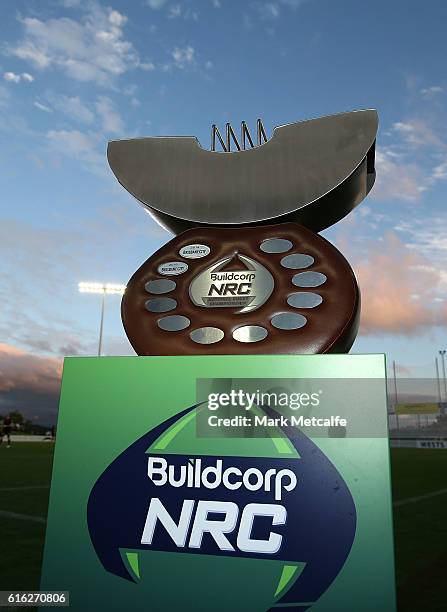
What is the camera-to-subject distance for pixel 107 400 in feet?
4.28

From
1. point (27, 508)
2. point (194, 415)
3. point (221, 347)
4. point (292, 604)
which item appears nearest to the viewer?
point (292, 604)

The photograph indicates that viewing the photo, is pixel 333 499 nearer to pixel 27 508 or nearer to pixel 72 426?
pixel 72 426

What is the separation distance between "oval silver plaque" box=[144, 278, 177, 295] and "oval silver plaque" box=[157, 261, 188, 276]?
1.5 inches

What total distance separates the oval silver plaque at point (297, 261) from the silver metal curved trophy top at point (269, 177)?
25 centimetres

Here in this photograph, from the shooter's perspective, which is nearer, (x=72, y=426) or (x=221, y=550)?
(x=221, y=550)

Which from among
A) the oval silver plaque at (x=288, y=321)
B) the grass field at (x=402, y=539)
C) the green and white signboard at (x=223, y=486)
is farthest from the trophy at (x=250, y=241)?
the grass field at (x=402, y=539)

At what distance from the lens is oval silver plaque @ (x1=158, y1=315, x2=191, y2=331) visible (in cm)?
180

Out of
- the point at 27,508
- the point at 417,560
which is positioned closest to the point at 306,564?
the point at 417,560

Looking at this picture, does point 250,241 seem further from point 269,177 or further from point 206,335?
point 206,335

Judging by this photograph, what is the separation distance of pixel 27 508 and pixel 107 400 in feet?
9.18

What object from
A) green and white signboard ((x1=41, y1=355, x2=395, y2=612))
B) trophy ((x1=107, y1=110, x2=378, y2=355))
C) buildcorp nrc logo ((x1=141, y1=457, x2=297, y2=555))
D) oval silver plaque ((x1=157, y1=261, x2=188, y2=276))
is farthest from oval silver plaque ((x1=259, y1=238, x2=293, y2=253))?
buildcorp nrc logo ((x1=141, y1=457, x2=297, y2=555))

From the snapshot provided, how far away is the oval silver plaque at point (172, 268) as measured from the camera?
77.4 inches

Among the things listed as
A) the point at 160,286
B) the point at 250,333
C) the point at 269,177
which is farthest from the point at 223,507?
the point at 269,177

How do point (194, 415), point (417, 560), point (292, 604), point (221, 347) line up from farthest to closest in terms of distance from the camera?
point (417, 560) < point (221, 347) < point (194, 415) < point (292, 604)
